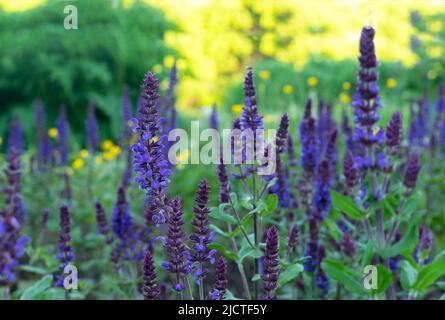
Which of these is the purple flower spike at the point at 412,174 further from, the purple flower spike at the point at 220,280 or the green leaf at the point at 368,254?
the purple flower spike at the point at 220,280

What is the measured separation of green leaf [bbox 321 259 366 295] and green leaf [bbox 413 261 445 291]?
254 mm

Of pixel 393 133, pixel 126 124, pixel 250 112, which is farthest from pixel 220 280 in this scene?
pixel 126 124

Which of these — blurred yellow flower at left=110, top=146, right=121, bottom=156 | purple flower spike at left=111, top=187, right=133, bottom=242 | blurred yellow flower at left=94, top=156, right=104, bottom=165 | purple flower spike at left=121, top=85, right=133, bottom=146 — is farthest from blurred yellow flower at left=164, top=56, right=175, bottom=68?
purple flower spike at left=111, top=187, right=133, bottom=242

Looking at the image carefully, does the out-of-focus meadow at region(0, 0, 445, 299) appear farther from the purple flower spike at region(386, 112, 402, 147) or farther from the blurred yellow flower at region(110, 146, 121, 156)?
the blurred yellow flower at region(110, 146, 121, 156)

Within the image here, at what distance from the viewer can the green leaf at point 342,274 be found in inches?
96.5

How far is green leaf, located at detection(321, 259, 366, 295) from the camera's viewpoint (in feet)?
8.04

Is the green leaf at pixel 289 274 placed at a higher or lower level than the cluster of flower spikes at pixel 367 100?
lower

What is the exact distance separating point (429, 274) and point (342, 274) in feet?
1.24

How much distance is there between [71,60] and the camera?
27.9ft

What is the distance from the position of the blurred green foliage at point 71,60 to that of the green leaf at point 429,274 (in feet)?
21.5

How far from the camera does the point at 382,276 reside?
7.97ft

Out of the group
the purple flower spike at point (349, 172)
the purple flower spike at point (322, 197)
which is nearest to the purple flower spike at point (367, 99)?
the purple flower spike at point (349, 172)

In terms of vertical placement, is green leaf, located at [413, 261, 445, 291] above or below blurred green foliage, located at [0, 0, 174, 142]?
below

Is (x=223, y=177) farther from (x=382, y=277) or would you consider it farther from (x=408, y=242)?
(x=408, y=242)
